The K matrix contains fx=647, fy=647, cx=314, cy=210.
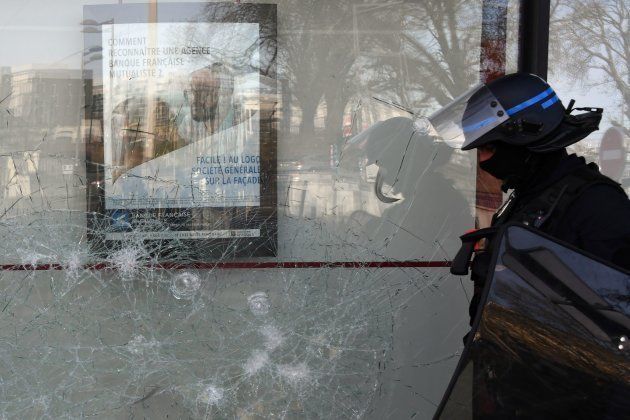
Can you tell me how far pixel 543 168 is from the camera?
197 cm

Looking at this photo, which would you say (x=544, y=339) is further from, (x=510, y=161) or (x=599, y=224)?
(x=510, y=161)

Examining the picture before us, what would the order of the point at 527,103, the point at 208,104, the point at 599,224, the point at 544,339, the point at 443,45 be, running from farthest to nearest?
1. the point at 443,45
2. the point at 208,104
3. the point at 527,103
4. the point at 599,224
5. the point at 544,339

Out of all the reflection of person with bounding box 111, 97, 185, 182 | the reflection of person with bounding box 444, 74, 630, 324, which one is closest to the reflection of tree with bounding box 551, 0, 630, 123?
the reflection of person with bounding box 444, 74, 630, 324

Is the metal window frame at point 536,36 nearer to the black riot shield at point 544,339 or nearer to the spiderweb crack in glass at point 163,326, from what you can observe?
the spiderweb crack in glass at point 163,326

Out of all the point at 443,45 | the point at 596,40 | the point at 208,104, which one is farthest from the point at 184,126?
the point at 596,40

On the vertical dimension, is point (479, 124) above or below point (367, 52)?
below

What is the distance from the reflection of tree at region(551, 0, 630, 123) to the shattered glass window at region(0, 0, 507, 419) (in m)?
0.45

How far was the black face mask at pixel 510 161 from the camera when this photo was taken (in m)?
2.00

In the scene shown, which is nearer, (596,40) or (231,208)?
(231,208)

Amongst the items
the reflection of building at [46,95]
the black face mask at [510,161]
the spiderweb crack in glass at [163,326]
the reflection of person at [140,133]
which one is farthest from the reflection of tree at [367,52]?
the black face mask at [510,161]

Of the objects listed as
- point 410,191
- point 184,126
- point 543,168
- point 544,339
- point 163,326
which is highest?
point 184,126

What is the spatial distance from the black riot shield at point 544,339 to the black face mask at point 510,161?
59 cm

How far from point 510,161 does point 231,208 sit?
1.48 metres

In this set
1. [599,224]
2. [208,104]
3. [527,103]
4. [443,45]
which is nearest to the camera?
[599,224]
